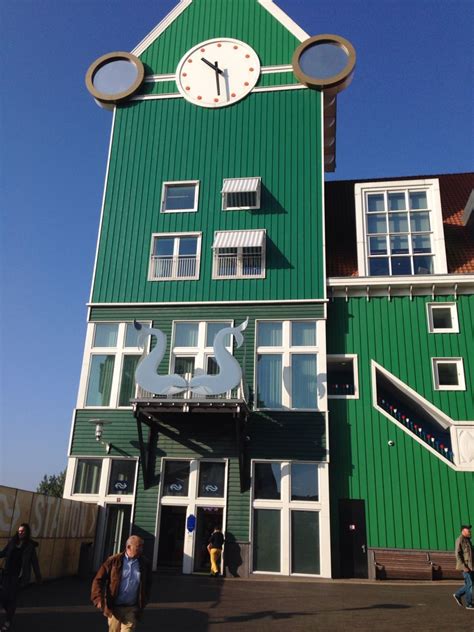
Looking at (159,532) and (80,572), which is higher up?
(159,532)

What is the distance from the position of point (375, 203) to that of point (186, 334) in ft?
31.3

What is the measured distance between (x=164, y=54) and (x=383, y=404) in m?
18.5

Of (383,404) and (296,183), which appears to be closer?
(383,404)

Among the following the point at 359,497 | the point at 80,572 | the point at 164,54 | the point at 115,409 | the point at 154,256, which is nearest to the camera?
the point at 80,572

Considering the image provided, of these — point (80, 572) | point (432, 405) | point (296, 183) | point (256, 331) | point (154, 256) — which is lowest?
point (80, 572)

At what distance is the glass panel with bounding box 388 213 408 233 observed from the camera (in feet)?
74.1

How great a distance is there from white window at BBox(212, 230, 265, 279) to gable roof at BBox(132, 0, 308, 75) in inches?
336

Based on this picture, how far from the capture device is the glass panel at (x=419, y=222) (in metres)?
22.4

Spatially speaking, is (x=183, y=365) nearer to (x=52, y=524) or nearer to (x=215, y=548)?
(x=215, y=548)

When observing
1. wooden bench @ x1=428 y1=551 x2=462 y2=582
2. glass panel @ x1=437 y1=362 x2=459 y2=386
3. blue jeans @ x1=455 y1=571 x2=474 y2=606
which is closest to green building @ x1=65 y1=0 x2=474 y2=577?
glass panel @ x1=437 y1=362 x2=459 y2=386

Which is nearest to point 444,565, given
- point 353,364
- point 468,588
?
point 468,588

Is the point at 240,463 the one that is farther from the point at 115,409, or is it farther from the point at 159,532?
the point at 115,409

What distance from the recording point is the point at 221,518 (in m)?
19.0

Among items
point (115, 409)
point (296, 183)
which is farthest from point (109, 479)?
point (296, 183)
